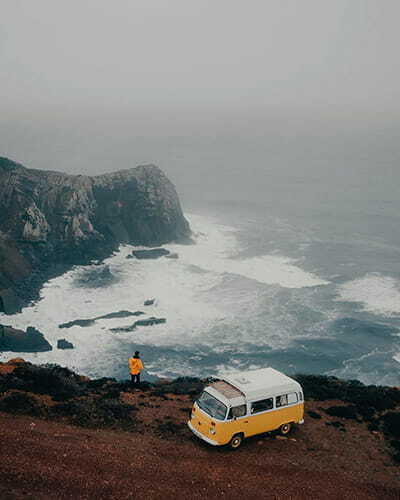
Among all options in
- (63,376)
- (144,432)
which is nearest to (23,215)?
(63,376)

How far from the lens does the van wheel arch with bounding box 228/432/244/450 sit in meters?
20.5

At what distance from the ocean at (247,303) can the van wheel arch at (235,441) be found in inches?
1352

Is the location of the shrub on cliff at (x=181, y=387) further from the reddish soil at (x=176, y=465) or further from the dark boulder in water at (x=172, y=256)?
the dark boulder in water at (x=172, y=256)

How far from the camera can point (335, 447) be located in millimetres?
22766

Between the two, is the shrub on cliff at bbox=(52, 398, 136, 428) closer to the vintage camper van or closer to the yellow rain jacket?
the yellow rain jacket

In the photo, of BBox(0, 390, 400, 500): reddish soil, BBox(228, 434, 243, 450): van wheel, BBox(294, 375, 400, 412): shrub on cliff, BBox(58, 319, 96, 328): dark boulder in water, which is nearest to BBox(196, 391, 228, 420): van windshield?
BBox(228, 434, 243, 450): van wheel

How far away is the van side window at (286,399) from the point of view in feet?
71.1

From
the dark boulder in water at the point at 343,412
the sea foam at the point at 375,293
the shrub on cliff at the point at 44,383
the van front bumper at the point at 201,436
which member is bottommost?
the sea foam at the point at 375,293

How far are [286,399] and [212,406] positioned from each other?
3.16 meters

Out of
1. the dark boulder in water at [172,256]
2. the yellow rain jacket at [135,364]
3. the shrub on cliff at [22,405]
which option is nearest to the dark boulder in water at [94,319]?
the dark boulder in water at [172,256]

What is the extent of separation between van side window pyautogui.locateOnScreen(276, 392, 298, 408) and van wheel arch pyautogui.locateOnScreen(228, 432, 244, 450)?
200 cm

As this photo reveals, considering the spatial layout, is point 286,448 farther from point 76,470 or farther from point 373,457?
point 76,470

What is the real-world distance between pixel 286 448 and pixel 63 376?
12.0m

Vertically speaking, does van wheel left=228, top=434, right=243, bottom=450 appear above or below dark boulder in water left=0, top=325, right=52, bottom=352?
above
